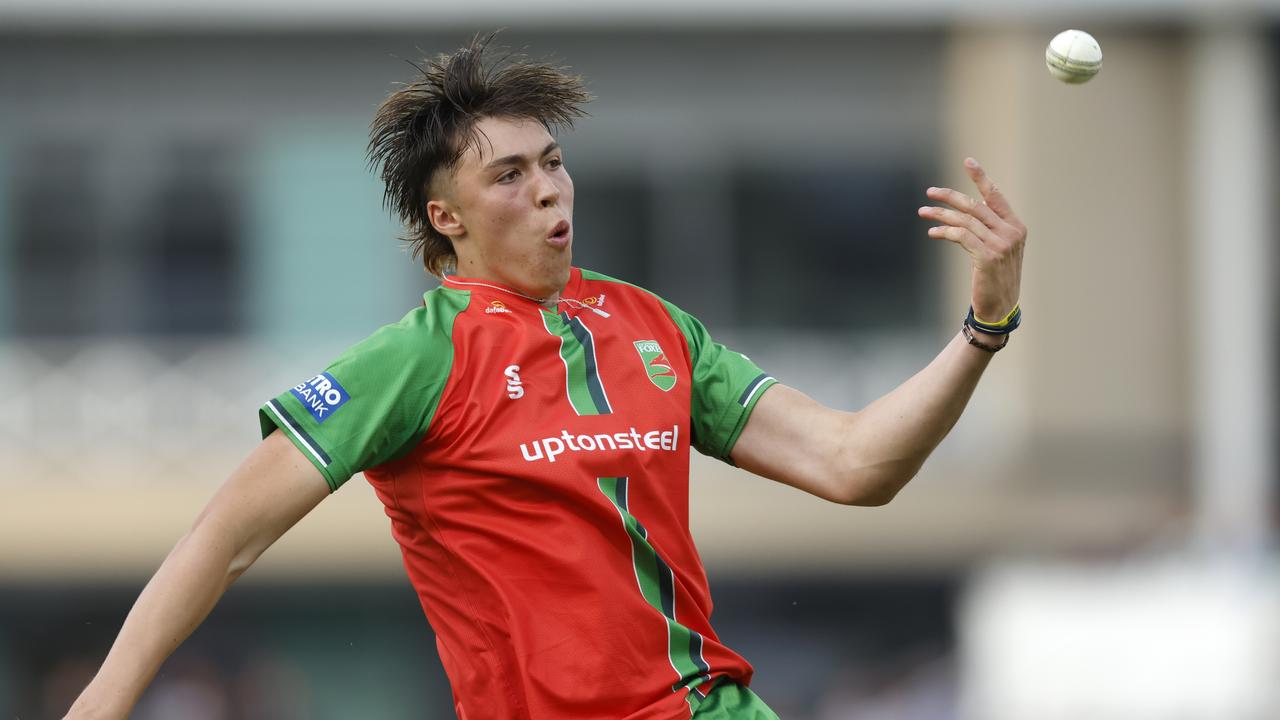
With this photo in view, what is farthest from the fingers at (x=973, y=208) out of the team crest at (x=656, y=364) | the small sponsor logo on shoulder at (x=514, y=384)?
the small sponsor logo on shoulder at (x=514, y=384)

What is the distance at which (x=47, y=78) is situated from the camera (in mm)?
18484

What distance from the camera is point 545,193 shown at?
172 inches

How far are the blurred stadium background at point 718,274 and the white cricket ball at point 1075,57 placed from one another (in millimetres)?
12776

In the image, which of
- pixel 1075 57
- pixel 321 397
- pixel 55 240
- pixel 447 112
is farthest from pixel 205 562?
pixel 55 240

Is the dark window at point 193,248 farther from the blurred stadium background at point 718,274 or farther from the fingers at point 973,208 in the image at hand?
the fingers at point 973,208

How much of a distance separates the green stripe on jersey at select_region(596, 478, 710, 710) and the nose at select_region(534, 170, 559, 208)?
664mm

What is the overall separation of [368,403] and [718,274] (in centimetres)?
1520

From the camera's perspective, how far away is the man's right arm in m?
3.89

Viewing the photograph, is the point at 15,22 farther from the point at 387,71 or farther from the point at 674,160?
the point at 674,160

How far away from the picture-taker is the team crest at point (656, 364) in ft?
14.4

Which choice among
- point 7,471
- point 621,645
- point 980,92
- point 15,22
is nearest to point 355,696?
point 7,471

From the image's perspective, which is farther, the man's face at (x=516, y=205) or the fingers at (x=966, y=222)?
the man's face at (x=516, y=205)

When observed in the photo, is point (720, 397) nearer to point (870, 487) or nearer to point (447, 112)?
point (870, 487)

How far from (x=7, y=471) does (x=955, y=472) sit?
28.2ft
